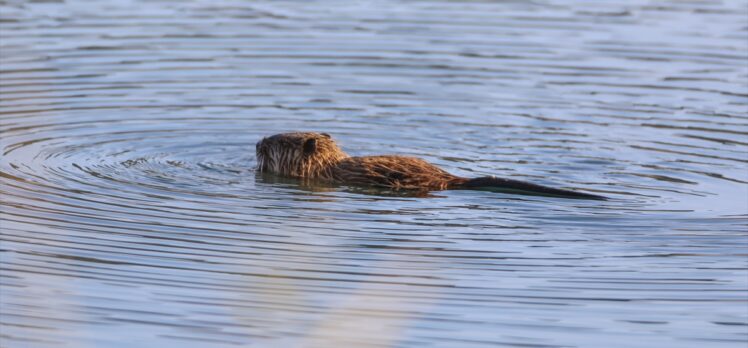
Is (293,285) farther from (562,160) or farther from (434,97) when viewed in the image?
(434,97)

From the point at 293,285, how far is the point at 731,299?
8.02ft

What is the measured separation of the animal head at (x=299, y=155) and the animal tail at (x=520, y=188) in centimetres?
139

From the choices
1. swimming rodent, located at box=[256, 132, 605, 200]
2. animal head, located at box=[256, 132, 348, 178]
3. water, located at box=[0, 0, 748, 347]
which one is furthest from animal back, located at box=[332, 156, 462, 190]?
animal head, located at box=[256, 132, 348, 178]

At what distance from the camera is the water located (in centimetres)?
753

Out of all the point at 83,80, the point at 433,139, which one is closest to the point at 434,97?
the point at 433,139

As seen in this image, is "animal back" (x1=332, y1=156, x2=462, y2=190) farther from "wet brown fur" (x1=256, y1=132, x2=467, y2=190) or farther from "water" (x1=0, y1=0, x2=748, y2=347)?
"water" (x1=0, y1=0, x2=748, y2=347)

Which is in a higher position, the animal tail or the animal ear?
the animal ear

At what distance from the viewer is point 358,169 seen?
11.2 meters

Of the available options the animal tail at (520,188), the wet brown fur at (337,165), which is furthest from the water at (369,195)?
the wet brown fur at (337,165)

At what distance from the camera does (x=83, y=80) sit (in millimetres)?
14898

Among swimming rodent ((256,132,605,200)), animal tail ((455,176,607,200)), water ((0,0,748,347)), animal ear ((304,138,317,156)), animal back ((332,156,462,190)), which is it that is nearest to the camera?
water ((0,0,748,347))

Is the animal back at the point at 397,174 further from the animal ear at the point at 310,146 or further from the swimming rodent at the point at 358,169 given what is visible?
the animal ear at the point at 310,146

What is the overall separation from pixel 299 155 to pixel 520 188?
1998mm

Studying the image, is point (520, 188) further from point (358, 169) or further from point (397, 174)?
point (358, 169)
